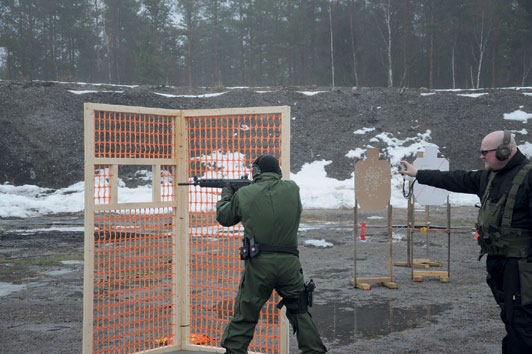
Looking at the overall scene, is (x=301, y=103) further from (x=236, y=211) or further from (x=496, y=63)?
(x=236, y=211)

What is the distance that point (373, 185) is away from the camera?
380 inches

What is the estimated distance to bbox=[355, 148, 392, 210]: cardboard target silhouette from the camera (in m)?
9.59

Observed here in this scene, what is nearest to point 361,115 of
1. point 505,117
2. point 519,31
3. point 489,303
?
point 505,117

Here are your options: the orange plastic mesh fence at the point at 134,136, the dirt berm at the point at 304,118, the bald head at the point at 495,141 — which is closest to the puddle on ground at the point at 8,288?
the orange plastic mesh fence at the point at 134,136

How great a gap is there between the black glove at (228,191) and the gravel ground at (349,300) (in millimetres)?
2059

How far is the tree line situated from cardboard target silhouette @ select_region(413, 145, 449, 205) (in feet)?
97.9

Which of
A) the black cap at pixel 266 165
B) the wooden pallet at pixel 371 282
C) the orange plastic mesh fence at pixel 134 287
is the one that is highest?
the black cap at pixel 266 165

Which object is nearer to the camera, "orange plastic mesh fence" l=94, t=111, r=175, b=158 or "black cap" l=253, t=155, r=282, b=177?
"black cap" l=253, t=155, r=282, b=177

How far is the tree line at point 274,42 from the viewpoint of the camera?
135ft

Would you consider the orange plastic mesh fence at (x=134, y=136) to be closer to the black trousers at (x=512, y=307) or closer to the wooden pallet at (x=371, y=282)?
the black trousers at (x=512, y=307)

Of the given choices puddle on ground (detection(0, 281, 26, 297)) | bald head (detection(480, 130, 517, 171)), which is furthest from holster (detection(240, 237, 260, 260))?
puddle on ground (detection(0, 281, 26, 297))

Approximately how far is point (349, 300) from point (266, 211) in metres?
4.18

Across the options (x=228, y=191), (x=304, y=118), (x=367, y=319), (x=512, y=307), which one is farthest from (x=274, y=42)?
(x=512, y=307)

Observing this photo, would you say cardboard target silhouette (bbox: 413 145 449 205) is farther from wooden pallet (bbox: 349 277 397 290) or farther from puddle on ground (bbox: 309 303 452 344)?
puddle on ground (bbox: 309 303 452 344)
